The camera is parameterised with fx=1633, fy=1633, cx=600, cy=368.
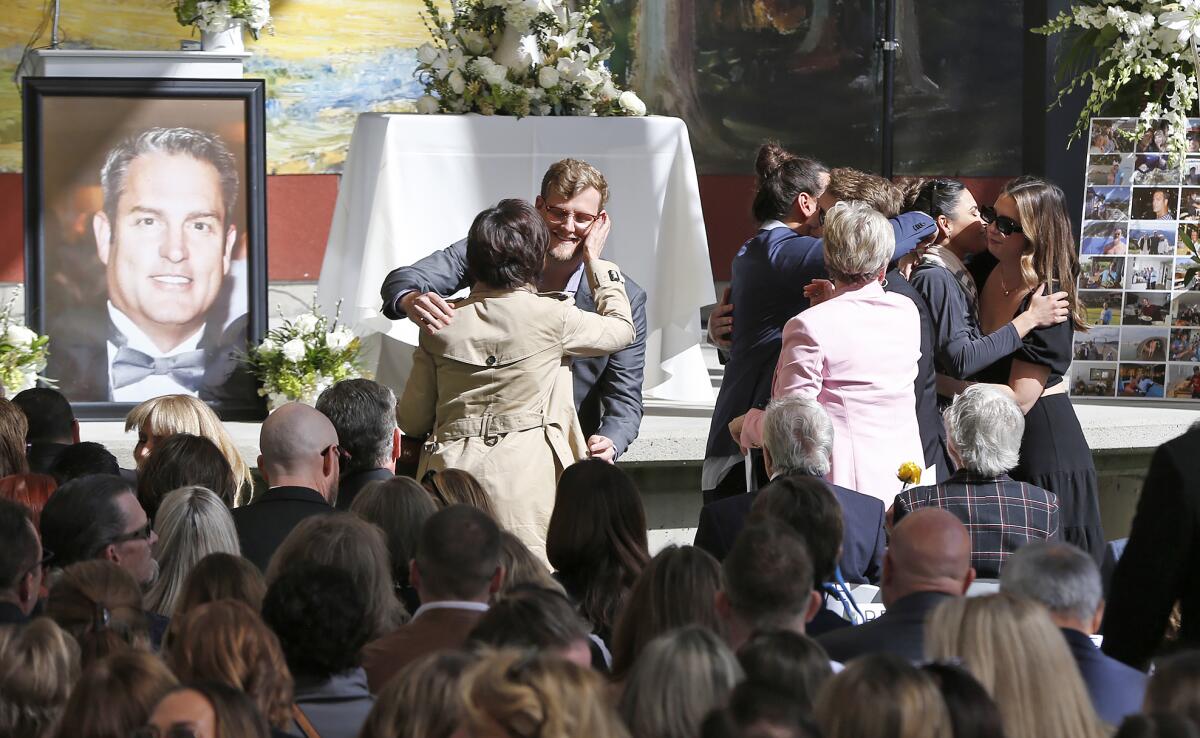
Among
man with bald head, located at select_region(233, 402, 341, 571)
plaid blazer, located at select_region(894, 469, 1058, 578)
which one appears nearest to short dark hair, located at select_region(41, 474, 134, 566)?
man with bald head, located at select_region(233, 402, 341, 571)

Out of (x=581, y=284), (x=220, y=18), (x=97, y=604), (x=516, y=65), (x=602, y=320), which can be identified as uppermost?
(x=220, y=18)

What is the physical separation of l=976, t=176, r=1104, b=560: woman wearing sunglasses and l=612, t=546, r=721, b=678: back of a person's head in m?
2.34

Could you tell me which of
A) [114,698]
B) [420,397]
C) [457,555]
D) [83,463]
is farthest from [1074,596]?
[83,463]

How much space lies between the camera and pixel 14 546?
9.67 ft

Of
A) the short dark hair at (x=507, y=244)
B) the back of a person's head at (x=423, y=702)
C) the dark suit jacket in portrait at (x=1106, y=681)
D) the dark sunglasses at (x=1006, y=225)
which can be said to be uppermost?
the dark sunglasses at (x=1006, y=225)

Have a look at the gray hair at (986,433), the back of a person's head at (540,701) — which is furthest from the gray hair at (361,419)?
the back of a person's head at (540,701)

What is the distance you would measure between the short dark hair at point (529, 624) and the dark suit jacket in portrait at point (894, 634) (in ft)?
1.86

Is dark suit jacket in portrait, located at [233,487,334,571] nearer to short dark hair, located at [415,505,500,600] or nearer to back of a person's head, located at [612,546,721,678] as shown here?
short dark hair, located at [415,505,500,600]

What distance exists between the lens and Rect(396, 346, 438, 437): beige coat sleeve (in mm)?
4359

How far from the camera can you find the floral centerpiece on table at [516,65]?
637cm

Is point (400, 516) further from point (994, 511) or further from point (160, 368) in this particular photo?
point (160, 368)

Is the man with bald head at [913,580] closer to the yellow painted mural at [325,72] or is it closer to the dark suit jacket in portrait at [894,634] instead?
the dark suit jacket in portrait at [894,634]

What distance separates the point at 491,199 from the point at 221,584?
12.1ft

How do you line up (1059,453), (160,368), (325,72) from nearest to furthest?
1. (1059,453)
2. (160,368)
3. (325,72)
